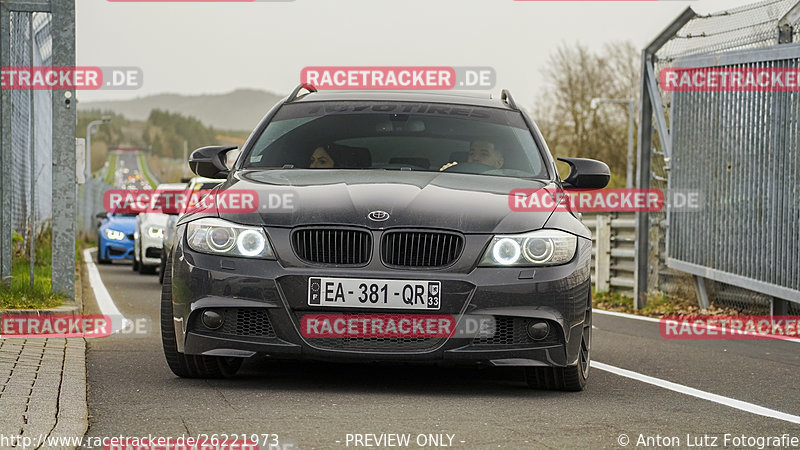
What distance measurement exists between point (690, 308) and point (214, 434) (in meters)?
10.4

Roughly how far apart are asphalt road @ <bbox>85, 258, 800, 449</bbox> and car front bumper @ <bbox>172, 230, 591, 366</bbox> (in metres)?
0.21

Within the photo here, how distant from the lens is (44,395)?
6.07m

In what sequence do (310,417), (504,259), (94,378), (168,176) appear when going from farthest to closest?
(168,176) < (94,378) < (504,259) < (310,417)

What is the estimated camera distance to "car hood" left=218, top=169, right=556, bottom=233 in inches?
259

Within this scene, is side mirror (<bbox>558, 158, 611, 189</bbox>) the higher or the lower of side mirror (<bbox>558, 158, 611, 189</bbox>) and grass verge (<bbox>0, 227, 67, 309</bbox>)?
the higher

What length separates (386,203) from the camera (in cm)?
668

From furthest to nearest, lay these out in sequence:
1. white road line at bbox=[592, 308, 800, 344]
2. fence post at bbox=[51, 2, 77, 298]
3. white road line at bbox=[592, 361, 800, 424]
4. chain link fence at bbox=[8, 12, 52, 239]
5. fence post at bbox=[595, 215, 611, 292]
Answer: fence post at bbox=[595, 215, 611, 292] → chain link fence at bbox=[8, 12, 52, 239] → white road line at bbox=[592, 308, 800, 344] → fence post at bbox=[51, 2, 77, 298] → white road line at bbox=[592, 361, 800, 424]

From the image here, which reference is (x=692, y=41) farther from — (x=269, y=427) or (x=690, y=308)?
(x=269, y=427)

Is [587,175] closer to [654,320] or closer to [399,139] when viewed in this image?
[399,139]

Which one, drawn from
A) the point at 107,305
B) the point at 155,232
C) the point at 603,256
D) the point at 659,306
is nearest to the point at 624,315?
the point at 659,306

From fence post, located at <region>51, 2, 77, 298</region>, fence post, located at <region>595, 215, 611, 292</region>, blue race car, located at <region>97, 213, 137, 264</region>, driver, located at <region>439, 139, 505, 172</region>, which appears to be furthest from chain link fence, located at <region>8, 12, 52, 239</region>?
blue race car, located at <region>97, 213, 137, 264</region>

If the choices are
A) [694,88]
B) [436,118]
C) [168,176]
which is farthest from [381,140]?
[168,176]

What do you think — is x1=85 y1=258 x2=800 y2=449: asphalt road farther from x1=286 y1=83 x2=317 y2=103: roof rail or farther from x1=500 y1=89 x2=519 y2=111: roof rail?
x1=500 y1=89 x2=519 y2=111: roof rail

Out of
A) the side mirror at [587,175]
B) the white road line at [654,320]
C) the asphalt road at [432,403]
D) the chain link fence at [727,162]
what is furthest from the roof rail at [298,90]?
the chain link fence at [727,162]
